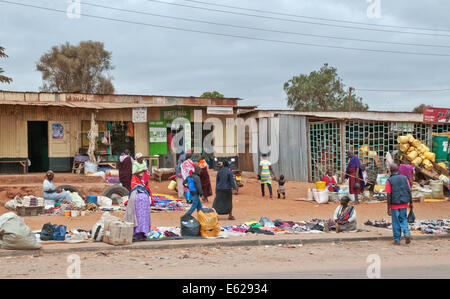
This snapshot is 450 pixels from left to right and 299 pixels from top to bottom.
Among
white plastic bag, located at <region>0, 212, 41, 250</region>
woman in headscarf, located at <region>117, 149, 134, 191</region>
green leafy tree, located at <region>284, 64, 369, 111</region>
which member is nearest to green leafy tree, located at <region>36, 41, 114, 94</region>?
green leafy tree, located at <region>284, 64, 369, 111</region>

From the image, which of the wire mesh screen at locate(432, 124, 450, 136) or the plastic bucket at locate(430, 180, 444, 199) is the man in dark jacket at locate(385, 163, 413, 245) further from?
the wire mesh screen at locate(432, 124, 450, 136)

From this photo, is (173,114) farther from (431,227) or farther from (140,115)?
(431,227)

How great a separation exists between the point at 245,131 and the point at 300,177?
5.71 m

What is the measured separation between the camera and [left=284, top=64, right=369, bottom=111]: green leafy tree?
4762cm

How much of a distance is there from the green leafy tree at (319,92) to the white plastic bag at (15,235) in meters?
40.7

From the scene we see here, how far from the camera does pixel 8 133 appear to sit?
2089 cm

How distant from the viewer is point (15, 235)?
8656 millimetres

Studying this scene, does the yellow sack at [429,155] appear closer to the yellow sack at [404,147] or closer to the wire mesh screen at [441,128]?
the yellow sack at [404,147]

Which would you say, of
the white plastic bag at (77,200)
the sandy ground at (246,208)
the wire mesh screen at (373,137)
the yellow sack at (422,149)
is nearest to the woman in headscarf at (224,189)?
the sandy ground at (246,208)

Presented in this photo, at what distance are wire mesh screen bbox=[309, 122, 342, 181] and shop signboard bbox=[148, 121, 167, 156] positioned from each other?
6850mm

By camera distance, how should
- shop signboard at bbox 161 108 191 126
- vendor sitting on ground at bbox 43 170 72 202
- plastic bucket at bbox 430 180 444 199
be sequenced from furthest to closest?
shop signboard at bbox 161 108 191 126
plastic bucket at bbox 430 180 444 199
vendor sitting on ground at bbox 43 170 72 202

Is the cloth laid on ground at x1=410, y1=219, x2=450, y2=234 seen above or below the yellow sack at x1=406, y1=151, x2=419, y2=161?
below

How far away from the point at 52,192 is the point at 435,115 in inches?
662
